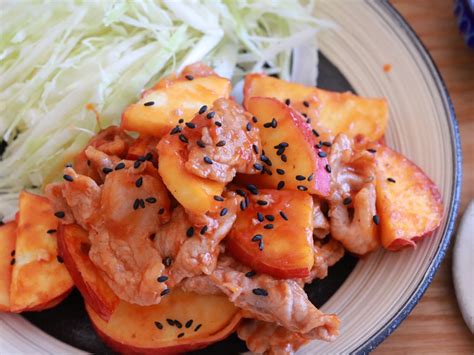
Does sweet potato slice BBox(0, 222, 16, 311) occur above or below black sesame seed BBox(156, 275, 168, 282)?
below

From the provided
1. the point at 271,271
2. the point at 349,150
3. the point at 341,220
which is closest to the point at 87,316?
the point at 271,271

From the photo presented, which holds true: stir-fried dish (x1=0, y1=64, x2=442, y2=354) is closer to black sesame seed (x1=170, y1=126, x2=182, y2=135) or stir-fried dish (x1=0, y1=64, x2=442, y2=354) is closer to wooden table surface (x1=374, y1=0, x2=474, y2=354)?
black sesame seed (x1=170, y1=126, x2=182, y2=135)

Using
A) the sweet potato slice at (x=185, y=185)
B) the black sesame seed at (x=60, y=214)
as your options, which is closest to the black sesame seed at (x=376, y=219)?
the sweet potato slice at (x=185, y=185)

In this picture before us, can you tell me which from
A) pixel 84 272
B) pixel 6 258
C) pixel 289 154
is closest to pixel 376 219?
pixel 289 154

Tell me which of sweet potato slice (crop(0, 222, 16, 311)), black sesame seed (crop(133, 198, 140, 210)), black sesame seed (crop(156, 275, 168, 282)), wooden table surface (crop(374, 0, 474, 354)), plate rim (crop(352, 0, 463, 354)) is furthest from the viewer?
wooden table surface (crop(374, 0, 474, 354))

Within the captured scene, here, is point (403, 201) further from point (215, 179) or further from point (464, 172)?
point (215, 179)

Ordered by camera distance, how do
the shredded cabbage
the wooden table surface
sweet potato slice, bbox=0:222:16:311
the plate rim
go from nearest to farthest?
1. the plate rim
2. sweet potato slice, bbox=0:222:16:311
3. the wooden table surface
4. the shredded cabbage

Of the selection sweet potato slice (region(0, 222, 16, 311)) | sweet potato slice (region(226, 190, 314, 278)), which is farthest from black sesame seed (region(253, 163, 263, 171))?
sweet potato slice (region(0, 222, 16, 311))
